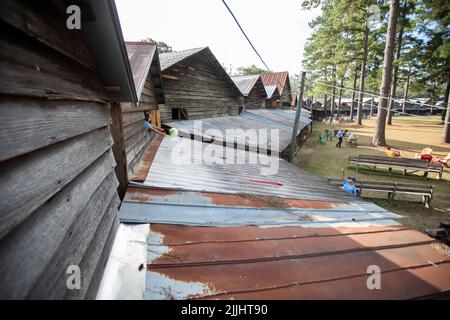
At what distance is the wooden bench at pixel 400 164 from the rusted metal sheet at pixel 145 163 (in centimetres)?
1250

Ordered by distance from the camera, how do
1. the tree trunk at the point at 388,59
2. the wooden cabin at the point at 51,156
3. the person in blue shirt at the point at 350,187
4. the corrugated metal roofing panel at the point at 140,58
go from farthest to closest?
1. the tree trunk at the point at 388,59
2. the person in blue shirt at the point at 350,187
3. the corrugated metal roofing panel at the point at 140,58
4. the wooden cabin at the point at 51,156

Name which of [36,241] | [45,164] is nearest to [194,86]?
[45,164]

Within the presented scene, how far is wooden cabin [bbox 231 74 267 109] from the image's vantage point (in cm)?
2150

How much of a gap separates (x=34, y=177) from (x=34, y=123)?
0.32m

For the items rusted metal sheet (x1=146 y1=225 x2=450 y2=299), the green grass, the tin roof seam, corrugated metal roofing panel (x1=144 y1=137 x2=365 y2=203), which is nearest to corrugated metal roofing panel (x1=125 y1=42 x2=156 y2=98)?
corrugated metal roofing panel (x1=144 y1=137 x2=365 y2=203)

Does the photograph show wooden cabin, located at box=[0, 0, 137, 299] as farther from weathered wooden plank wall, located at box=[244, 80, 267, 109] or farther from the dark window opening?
weathered wooden plank wall, located at box=[244, 80, 267, 109]

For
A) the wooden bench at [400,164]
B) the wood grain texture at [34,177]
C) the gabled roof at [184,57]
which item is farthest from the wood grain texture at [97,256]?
the wooden bench at [400,164]

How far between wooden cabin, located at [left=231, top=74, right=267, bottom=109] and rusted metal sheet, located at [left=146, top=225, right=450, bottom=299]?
741 inches

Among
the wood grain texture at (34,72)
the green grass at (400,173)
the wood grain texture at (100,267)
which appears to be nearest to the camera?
the wood grain texture at (34,72)

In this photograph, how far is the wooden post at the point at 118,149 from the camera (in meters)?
3.56

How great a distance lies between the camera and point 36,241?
109 cm

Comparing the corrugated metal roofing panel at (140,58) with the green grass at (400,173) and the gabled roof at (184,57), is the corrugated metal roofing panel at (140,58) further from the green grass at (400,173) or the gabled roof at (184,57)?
the green grass at (400,173)

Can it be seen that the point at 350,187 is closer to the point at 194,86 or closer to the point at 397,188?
the point at 397,188
